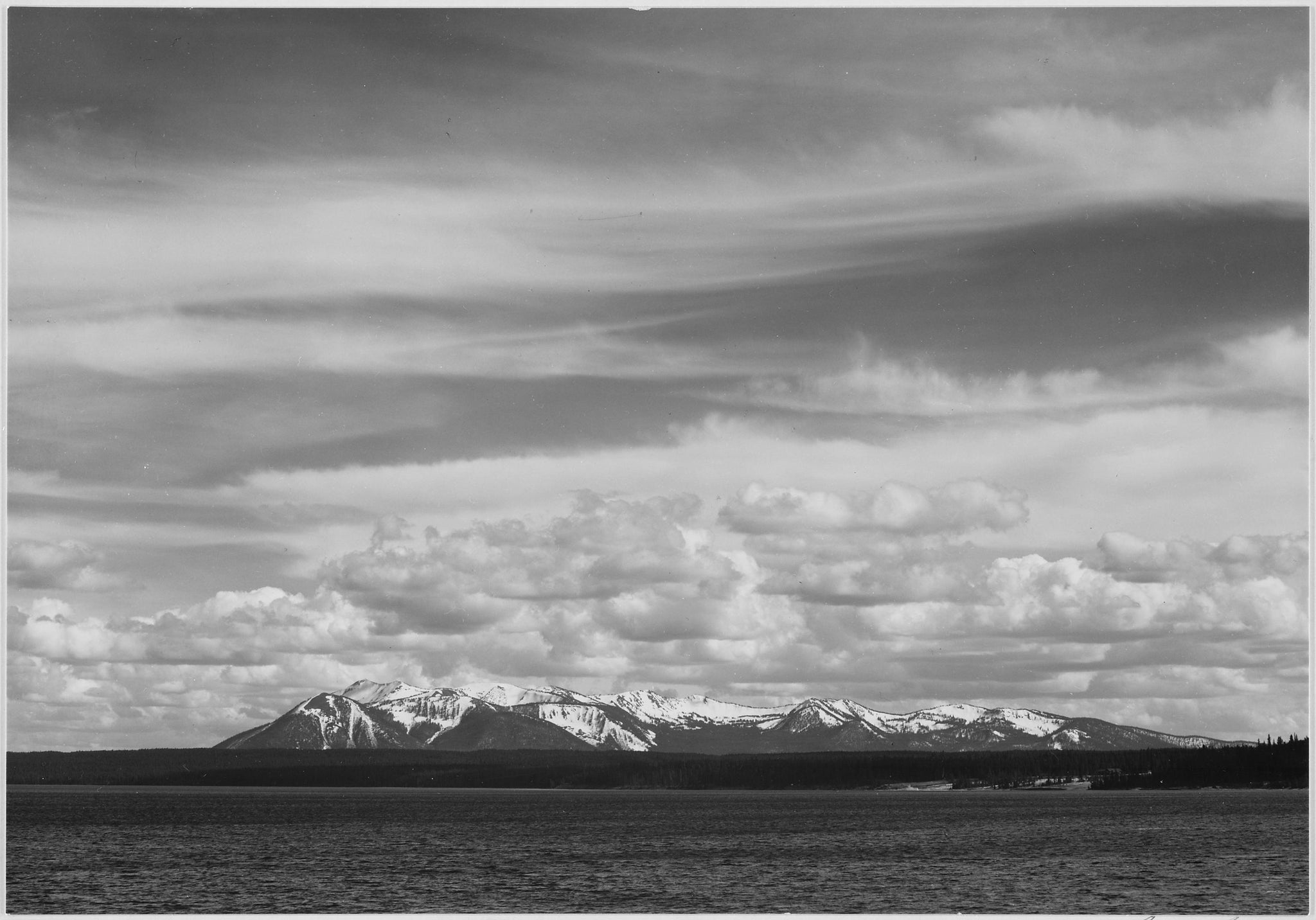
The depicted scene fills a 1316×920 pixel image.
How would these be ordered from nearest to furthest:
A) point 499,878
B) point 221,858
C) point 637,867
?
point 499,878 < point 637,867 < point 221,858

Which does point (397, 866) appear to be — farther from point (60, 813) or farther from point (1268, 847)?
point (60, 813)

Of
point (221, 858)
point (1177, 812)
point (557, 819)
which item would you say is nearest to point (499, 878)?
point (221, 858)

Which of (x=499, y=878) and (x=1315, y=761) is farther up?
(x=1315, y=761)

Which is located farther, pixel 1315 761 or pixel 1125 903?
pixel 1125 903

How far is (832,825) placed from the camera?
14862 centimetres

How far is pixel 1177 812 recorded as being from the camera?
176 m

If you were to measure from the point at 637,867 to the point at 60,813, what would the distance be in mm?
133382

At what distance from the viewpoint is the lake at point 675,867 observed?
225 ft

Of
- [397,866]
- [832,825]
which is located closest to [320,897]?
[397,866]

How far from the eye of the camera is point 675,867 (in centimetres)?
8819

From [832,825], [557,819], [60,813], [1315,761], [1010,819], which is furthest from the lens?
[60,813]

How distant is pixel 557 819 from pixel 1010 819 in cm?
→ 5553

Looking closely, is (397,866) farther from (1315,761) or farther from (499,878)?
(1315,761)

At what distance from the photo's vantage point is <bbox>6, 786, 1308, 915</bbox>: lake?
225ft
